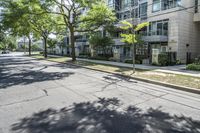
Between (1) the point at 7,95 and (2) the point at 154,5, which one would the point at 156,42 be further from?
(1) the point at 7,95

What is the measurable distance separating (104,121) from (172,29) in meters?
20.5

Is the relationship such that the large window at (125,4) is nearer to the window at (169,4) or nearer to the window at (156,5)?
the window at (156,5)

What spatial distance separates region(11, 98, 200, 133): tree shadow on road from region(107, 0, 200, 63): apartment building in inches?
596

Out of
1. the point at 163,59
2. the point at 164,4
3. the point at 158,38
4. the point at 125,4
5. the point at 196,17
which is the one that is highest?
the point at 125,4

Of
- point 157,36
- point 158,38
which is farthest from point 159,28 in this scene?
point 158,38

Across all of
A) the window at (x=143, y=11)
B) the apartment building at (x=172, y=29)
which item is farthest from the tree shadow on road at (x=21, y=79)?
the window at (x=143, y=11)

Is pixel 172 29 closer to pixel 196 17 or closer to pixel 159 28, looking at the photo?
pixel 159 28

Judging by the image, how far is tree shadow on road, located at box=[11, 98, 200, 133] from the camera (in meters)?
4.04

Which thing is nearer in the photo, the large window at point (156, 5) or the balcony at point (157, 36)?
the balcony at point (157, 36)

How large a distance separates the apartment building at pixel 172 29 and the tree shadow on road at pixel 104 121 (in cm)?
1513

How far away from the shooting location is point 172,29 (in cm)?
2208

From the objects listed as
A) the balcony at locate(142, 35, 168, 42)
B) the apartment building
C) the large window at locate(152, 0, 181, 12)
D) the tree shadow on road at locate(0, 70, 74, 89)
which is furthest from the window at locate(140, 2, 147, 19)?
the tree shadow on road at locate(0, 70, 74, 89)

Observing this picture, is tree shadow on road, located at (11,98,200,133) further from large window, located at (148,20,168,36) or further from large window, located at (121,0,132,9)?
large window, located at (121,0,132,9)

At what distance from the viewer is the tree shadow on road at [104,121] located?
159 inches
